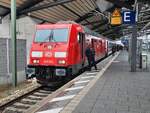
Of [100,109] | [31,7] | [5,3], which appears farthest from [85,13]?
[100,109]

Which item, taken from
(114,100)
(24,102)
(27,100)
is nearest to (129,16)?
(27,100)

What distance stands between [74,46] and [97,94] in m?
7.09

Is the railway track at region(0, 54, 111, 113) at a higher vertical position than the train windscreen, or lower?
lower

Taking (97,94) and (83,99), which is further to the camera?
(97,94)

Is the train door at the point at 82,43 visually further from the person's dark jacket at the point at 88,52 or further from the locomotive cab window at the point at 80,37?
the person's dark jacket at the point at 88,52

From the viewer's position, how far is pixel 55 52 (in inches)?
687

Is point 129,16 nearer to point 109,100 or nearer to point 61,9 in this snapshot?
point 109,100

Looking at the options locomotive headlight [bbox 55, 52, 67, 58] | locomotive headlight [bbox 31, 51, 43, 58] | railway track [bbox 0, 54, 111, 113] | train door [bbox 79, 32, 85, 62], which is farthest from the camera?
train door [bbox 79, 32, 85, 62]

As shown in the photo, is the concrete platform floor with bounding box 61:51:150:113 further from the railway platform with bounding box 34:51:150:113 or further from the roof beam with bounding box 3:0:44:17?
the roof beam with bounding box 3:0:44:17

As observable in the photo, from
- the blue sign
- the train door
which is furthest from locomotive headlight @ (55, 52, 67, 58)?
the blue sign

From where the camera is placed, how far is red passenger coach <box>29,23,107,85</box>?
56.4ft

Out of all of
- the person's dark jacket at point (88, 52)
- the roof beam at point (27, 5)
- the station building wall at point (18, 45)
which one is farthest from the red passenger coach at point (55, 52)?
the station building wall at point (18, 45)

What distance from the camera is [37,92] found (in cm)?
1636

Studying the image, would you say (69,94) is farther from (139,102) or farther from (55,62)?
(55,62)
